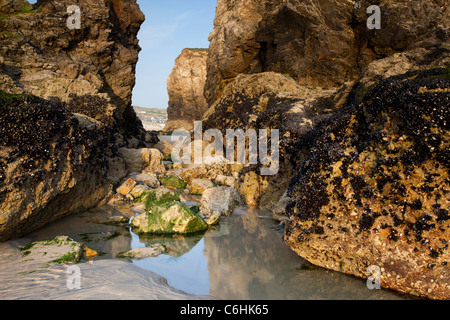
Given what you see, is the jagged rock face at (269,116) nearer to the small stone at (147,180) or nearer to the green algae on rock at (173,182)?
the green algae on rock at (173,182)

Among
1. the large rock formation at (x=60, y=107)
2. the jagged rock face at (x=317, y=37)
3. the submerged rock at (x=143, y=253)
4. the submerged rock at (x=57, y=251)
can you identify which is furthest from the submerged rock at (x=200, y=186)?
the jagged rock face at (x=317, y=37)

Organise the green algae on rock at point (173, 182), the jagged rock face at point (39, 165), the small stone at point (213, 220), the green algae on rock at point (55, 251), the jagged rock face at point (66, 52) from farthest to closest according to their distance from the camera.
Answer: the jagged rock face at point (66, 52) → the green algae on rock at point (173, 182) → the small stone at point (213, 220) → the jagged rock face at point (39, 165) → the green algae on rock at point (55, 251)

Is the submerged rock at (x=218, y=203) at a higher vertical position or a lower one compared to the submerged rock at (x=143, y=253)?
higher

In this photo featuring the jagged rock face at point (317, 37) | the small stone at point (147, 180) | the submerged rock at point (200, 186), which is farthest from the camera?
the jagged rock face at point (317, 37)

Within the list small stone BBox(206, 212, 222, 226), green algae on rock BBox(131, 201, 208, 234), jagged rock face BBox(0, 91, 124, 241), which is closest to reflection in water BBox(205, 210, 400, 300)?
green algae on rock BBox(131, 201, 208, 234)

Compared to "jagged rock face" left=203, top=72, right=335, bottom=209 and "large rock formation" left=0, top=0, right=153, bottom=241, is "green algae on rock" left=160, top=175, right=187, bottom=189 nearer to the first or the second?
"large rock formation" left=0, top=0, right=153, bottom=241

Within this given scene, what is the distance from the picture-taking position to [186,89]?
7375 cm

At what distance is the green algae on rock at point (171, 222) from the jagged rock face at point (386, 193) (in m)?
2.44

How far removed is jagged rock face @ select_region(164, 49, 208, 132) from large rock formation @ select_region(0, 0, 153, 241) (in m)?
44.3

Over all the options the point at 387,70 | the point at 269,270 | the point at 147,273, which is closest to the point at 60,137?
the point at 147,273

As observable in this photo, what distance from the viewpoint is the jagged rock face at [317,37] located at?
51.6 feet

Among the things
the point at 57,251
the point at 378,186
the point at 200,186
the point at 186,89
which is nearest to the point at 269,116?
the point at 200,186

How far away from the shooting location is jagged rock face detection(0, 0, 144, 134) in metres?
13.1

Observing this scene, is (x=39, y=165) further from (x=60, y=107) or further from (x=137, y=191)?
(x=137, y=191)
